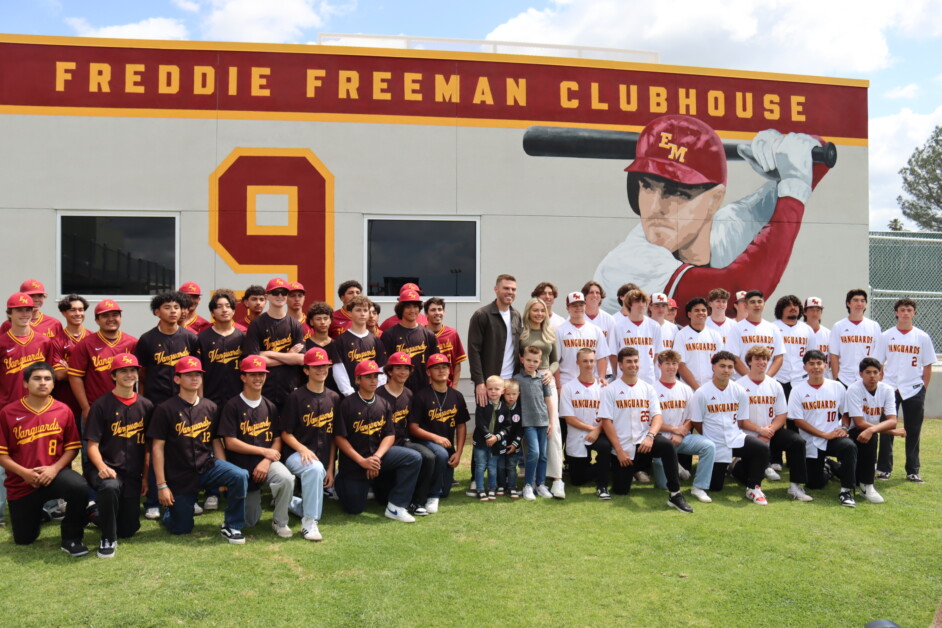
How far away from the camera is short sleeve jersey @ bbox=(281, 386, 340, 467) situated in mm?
5465

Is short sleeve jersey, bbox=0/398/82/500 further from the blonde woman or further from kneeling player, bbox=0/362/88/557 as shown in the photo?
the blonde woman

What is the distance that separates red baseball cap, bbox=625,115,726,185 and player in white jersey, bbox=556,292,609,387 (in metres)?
3.53

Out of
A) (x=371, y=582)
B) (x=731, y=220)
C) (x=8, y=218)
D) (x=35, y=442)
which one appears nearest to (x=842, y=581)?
(x=371, y=582)

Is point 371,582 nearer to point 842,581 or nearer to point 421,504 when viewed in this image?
point 421,504

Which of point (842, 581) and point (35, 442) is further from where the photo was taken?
point (35, 442)

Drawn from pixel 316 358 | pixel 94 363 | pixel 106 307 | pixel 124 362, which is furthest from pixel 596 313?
pixel 94 363

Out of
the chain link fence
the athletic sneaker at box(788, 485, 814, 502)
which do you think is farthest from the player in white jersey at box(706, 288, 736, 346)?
the chain link fence

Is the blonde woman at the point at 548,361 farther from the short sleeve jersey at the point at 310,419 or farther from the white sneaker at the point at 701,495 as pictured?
the short sleeve jersey at the point at 310,419

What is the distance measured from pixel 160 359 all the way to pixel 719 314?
551 centimetres

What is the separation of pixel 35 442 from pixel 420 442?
2.86m

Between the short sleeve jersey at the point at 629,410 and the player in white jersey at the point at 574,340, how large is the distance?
34 cm

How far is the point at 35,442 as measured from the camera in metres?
4.79

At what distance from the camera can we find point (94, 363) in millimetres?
5516

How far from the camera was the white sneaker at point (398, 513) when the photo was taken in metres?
5.50
